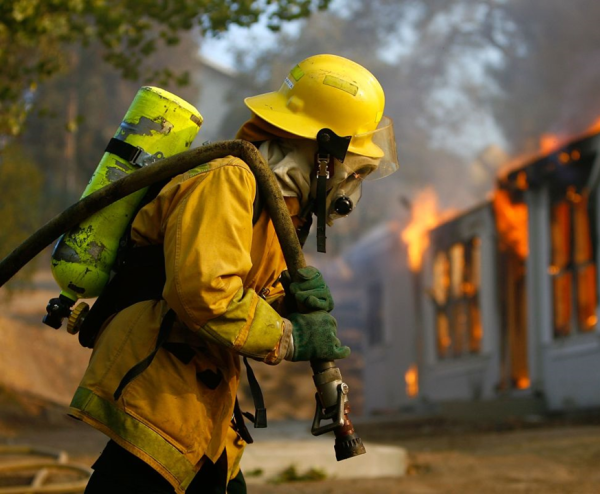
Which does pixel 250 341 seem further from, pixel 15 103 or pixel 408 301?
pixel 408 301

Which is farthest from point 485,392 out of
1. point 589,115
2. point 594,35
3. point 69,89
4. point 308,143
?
point 69,89

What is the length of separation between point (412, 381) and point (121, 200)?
16.5 m

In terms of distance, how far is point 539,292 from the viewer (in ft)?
42.3

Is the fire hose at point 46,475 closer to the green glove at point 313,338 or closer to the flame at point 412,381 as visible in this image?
the green glove at point 313,338

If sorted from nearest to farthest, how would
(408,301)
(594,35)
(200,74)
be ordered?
(408,301) < (594,35) < (200,74)

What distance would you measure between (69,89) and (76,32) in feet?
107

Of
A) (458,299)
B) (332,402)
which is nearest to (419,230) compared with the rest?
(458,299)

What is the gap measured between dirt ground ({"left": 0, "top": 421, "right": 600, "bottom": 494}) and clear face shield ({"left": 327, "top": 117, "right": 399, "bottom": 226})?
3288 millimetres

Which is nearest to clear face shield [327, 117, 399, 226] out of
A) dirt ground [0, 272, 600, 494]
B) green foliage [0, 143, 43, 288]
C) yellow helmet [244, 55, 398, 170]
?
yellow helmet [244, 55, 398, 170]

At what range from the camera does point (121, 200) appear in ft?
8.89

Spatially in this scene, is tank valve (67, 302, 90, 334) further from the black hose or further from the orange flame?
the orange flame

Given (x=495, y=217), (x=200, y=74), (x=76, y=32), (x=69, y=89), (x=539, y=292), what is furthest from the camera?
(x=200, y=74)

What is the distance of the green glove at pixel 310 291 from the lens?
261 centimetres

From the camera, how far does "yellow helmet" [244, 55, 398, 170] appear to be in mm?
2896
